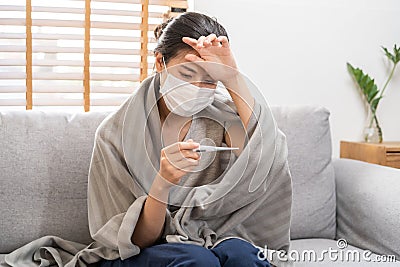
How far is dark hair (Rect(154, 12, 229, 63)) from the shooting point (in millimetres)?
1431

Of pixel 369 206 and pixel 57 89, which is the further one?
pixel 57 89

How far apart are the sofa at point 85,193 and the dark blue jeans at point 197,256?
0.27 metres

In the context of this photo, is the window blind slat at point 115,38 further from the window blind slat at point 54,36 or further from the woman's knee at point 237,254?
the woman's knee at point 237,254

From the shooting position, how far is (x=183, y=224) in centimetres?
153

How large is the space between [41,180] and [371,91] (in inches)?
57.7

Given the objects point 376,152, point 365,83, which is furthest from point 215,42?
point 365,83

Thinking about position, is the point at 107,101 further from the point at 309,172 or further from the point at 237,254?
the point at 237,254

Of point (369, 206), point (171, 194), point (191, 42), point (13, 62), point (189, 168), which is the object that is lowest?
point (369, 206)

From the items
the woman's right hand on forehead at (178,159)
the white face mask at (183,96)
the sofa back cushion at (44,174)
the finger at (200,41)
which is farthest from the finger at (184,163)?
the sofa back cushion at (44,174)

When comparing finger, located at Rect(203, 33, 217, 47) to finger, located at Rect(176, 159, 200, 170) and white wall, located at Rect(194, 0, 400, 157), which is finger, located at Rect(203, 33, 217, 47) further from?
white wall, located at Rect(194, 0, 400, 157)

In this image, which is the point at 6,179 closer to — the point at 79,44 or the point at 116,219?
the point at 116,219

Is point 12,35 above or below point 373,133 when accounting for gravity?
above

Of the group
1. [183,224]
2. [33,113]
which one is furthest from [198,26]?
[33,113]

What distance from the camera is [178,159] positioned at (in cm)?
127
